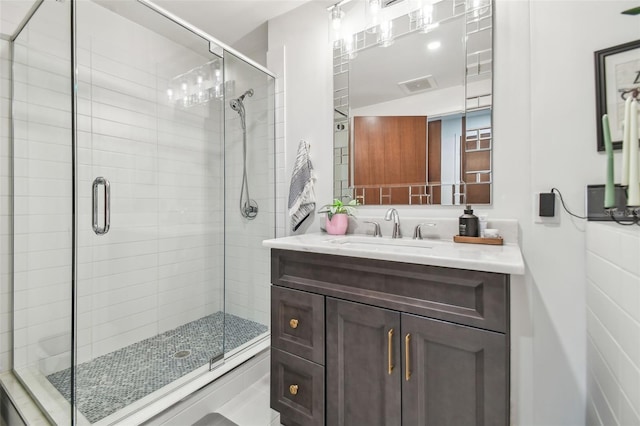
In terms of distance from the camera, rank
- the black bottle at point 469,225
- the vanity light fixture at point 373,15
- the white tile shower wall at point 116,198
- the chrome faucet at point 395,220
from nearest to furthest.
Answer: the black bottle at point 469,225
the white tile shower wall at point 116,198
the chrome faucet at point 395,220
the vanity light fixture at point 373,15

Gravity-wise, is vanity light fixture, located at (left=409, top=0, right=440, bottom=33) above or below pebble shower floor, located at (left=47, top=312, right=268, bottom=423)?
above

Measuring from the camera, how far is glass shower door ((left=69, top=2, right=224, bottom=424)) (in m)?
1.64

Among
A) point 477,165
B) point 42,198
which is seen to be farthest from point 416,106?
point 42,198

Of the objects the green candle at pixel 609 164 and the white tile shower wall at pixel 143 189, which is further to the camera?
the white tile shower wall at pixel 143 189

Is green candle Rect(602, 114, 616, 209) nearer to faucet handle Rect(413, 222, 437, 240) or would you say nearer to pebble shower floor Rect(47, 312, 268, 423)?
faucet handle Rect(413, 222, 437, 240)

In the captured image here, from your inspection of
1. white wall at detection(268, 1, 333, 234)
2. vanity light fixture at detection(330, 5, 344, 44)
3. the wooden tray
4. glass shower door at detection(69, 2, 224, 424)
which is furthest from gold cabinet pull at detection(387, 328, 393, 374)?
vanity light fixture at detection(330, 5, 344, 44)

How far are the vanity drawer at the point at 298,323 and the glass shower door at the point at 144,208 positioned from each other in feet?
2.27

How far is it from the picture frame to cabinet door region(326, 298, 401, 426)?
108cm

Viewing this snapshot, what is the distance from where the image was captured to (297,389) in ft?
3.98

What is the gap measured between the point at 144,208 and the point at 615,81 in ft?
8.25

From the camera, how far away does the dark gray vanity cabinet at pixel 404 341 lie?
32.5 inches

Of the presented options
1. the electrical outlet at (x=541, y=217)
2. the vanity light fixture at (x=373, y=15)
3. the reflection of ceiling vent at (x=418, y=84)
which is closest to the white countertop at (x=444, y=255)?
the electrical outlet at (x=541, y=217)

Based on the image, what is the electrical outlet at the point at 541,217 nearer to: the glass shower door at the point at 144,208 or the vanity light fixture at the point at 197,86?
the glass shower door at the point at 144,208

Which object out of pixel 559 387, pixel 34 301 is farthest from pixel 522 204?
pixel 34 301
